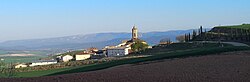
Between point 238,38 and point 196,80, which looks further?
point 238,38

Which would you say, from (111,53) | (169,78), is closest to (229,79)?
A: (169,78)

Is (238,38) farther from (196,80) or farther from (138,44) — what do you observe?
(196,80)

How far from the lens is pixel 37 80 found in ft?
78.0

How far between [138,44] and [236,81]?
376ft

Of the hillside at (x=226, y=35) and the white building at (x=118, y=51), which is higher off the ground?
the hillside at (x=226, y=35)

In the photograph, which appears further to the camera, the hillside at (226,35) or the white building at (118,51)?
the white building at (118,51)

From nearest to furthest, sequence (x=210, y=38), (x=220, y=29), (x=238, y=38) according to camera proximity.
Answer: (x=238, y=38) < (x=210, y=38) < (x=220, y=29)

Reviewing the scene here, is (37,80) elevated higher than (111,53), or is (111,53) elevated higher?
(37,80)

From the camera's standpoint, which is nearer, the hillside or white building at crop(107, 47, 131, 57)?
the hillside

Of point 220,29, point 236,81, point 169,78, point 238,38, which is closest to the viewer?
point 236,81

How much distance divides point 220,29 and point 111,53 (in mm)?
39428

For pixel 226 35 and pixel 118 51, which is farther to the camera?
pixel 118 51

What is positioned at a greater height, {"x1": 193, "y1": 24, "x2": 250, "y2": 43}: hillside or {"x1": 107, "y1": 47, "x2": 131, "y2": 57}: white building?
{"x1": 193, "y1": 24, "x2": 250, "y2": 43}: hillside

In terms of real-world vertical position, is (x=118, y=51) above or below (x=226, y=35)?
below
